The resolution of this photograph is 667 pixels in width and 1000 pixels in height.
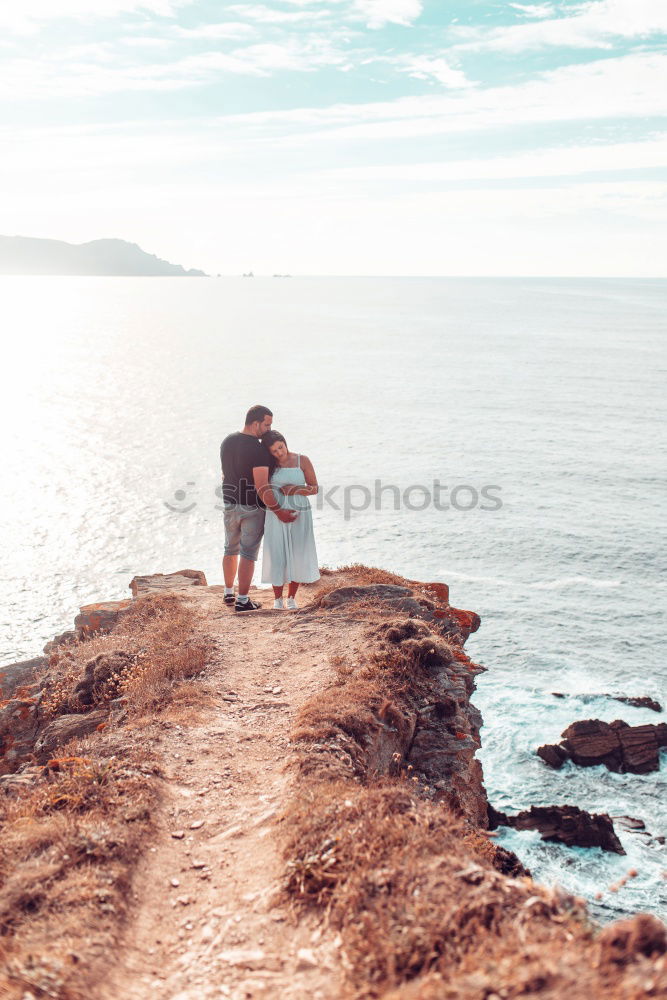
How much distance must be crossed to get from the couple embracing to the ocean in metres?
13.4

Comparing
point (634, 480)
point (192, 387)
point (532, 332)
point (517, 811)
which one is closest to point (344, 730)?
point (517, 811)

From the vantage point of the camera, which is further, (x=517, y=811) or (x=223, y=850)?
(x=517, y=811)

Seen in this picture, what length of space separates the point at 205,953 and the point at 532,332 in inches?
7013

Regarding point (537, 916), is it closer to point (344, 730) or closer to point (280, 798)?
point (280, 798)

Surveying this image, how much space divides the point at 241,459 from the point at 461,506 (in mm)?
45299

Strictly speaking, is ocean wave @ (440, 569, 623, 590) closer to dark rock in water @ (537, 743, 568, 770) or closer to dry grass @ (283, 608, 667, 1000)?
dark rock in water @ (537, 743, 568, 770)

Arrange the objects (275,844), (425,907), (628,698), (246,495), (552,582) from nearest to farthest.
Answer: (425,907) → (275,844) → (246,495) → (628,698) → (552,582)

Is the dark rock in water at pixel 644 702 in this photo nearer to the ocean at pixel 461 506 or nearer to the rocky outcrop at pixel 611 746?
the ocean at pixel 461 506

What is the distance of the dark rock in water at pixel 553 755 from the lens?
2667cm

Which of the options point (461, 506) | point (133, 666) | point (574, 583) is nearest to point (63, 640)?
point (133, 666)

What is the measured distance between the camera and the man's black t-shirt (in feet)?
40.6

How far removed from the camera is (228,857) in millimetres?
6516

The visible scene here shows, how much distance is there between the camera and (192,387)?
337ft

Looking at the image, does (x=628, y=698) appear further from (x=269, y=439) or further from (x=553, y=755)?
(x=269, y=439)
